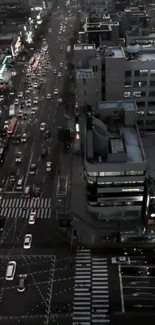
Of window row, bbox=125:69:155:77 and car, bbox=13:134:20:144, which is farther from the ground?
A: window row, bbox=125:69:155:77

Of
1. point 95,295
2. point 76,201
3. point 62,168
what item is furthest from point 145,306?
point 62,168

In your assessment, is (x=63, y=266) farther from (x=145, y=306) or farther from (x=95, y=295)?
(x=145, y=306)

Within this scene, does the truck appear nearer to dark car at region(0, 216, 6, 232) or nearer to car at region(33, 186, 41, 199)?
car at region(33, 186, 41, 199)

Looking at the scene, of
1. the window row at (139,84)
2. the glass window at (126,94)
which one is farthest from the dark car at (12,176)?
the window row at (139,84)

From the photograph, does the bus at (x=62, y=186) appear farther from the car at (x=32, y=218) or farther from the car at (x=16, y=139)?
the car at (x=16, y=139)

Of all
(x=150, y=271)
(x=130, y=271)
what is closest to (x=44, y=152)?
(x=130, y=271)

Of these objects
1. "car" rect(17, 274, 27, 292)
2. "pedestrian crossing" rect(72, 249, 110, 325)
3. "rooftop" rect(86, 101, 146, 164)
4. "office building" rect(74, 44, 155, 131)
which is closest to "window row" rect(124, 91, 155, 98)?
"office building" rect(74, 44, 155, 131)
